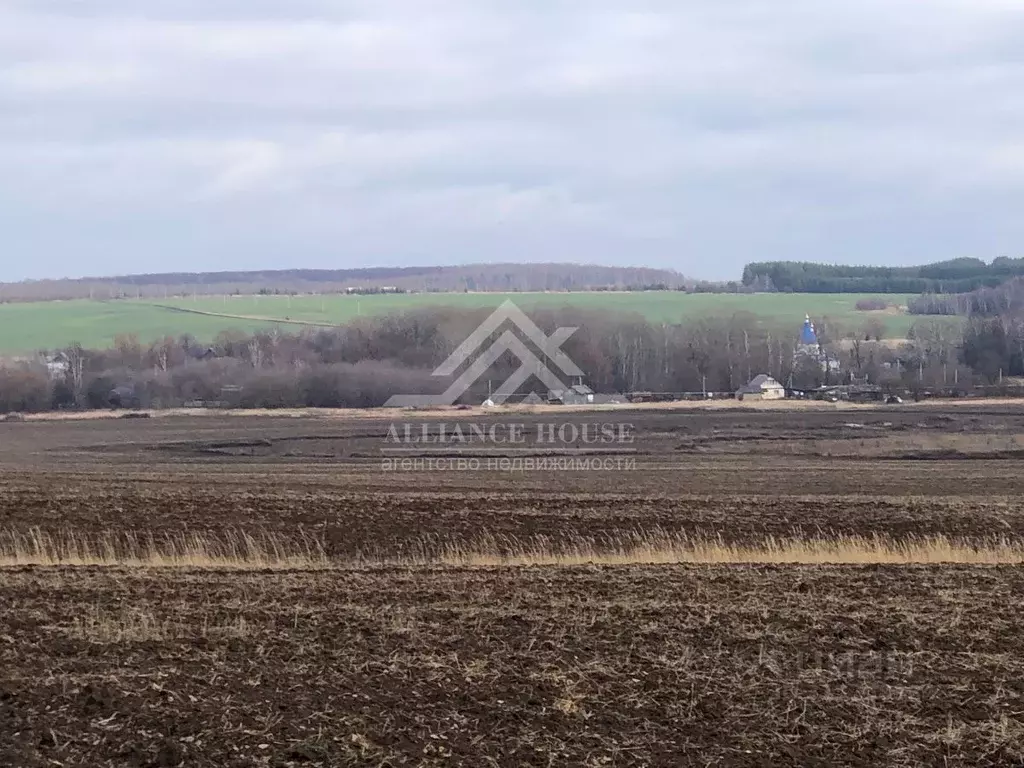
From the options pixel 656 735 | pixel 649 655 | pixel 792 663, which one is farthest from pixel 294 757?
pixel 792 663

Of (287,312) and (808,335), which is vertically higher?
(287,312)

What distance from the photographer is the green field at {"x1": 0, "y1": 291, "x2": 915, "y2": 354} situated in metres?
98.1

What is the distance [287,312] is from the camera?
389 ft

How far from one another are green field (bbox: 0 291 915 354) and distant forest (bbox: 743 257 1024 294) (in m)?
9.45

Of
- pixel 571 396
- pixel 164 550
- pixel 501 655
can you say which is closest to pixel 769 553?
pixel 501 655

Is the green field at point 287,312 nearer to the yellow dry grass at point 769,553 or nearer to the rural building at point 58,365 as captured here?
the rural building at point 58,365

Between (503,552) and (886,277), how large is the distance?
465 feet

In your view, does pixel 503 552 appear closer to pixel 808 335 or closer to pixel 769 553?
pixel 769 553

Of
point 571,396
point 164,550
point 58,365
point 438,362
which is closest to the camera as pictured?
point 164,550

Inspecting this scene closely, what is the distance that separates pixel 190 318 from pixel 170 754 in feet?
355

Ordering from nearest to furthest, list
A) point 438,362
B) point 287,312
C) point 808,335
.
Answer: point 438,362
point 808,335
point 287,312

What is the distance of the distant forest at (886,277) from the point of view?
5517 inches

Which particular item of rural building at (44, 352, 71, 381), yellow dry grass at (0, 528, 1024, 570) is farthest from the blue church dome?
yellow dry grass at (0, 528, 1024, 570)

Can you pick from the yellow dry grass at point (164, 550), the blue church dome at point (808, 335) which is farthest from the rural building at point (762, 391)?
the yellow dry grass at point (164, 550)
